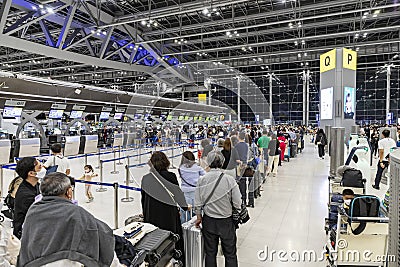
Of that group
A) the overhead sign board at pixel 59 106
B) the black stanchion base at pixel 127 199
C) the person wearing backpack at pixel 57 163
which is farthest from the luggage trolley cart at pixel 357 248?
the overhead sign board at pixel 59 106

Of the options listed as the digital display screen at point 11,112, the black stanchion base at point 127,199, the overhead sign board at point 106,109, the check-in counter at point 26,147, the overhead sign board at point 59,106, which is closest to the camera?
the black stanchion base at point 127,199

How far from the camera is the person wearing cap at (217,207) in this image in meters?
2.78

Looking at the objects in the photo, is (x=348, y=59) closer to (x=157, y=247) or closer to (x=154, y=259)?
(x=157, y=247)

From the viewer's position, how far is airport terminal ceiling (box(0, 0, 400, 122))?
37.2ft

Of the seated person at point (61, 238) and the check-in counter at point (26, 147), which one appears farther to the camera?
the check-in counter at point (26, 147)

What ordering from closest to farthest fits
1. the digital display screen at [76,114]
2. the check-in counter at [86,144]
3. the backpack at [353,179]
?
the backpack at [353,179] < the digital display screen at [76,114] < the check-in counter at [86,144]

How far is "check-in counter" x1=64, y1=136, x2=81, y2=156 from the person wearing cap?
1140 cm

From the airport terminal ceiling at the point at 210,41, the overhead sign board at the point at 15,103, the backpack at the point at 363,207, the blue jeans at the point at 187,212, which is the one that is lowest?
the blue jeans at the point at 187,212

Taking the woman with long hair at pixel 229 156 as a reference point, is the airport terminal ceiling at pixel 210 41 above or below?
above

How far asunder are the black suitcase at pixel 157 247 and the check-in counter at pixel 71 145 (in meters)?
11.6

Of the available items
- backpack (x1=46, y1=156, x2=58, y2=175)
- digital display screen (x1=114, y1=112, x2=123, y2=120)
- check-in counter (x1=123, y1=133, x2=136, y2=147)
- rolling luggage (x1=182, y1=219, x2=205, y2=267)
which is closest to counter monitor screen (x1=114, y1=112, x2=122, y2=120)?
digital display screen (x1=114, y1=112, x2=123, y2=120)

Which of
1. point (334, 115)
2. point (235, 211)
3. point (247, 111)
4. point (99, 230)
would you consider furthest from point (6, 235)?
point (247, 111)

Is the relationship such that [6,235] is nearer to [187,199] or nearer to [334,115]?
[187,199]

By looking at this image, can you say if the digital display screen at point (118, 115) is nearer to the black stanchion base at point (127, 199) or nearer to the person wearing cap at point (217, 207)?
the black stanchion base at point (127, 199)
